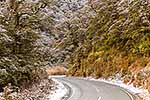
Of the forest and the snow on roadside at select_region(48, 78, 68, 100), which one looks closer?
the snow on roadside at select_region(48, 78, 68, 100)

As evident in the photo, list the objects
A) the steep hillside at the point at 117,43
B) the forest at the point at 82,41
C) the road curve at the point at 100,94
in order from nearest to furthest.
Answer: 1. the road curve at the point at 100,94
2. the forest at the point at 82,41
3. the steep hillside at the point at 117,43

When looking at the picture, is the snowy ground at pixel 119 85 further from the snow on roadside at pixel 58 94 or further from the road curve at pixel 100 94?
the road curve at pixel 100 94

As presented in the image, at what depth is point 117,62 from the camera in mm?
39031

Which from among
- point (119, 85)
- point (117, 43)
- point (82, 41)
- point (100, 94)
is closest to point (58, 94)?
point (100, 94)

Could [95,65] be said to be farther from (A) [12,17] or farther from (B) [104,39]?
(A) [12,17]

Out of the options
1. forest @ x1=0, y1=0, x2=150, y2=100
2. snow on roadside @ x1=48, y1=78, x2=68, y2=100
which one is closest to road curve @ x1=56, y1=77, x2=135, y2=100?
snow on roadside @ x1=48, y1=78, x2=68, y2=100

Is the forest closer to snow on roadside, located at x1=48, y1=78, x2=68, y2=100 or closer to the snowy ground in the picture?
the snowy ground

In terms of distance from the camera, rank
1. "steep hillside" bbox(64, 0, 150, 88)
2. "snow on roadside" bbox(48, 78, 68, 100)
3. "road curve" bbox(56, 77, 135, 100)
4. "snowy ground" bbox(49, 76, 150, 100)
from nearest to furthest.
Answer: "road curve" bbox(56, 77, 135, 100), "snowy ground" bbox(49, 76, 150, 100), "snow on roadside" bbox(48, 78, 68, 100), "steep hillside" bbox(64, 0, 150, 88)

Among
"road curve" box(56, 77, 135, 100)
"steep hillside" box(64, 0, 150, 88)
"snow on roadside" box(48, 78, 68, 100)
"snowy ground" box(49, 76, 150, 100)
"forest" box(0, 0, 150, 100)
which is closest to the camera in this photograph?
"road curve" box(56, 77, 135, 100)

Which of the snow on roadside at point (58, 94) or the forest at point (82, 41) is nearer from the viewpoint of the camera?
the snow on roadside at point (58, 94)

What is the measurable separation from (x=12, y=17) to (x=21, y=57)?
2909 millimetres

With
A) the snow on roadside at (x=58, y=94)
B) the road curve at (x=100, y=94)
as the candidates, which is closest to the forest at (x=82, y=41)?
the snow on roadside at (x=58, y=94)

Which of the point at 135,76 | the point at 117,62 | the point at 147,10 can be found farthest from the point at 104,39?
the point at 135,76

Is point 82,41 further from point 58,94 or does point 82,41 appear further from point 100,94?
point 100,94
